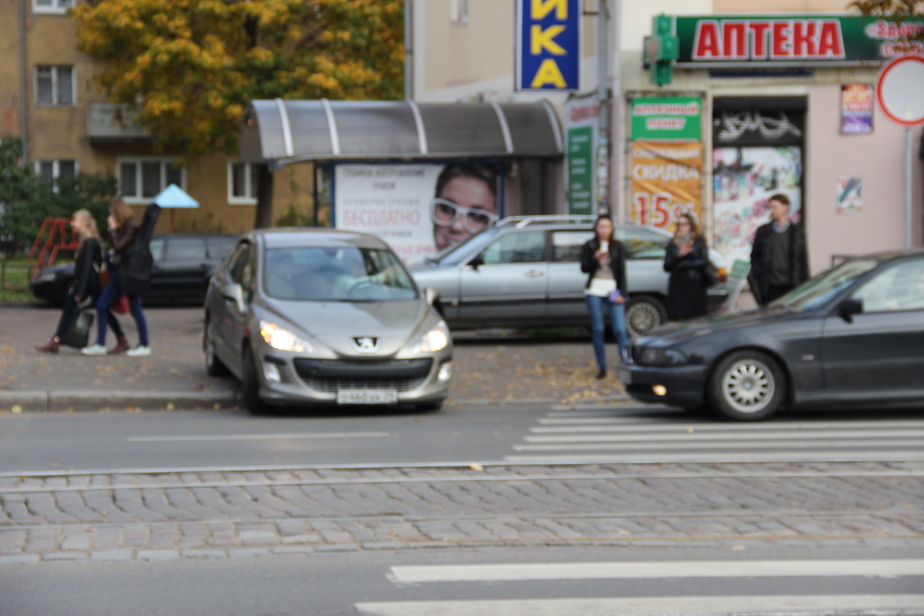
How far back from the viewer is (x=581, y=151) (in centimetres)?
2248

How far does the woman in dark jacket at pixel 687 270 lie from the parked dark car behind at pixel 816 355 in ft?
10.2

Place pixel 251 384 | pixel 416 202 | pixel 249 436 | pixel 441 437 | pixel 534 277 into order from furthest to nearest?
pixel 416 202 < pixel 534 277 < pixel 251 384 < pixel 249 436 < pixel 441 437

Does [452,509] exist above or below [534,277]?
below

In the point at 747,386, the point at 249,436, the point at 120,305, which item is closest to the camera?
the point at 249,436

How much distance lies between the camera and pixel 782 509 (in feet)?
24.2

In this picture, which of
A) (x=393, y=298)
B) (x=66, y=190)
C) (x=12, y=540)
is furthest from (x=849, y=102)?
(x=66, y=190)

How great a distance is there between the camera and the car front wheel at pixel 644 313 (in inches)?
723

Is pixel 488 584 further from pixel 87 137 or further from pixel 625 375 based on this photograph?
pixel 87 137

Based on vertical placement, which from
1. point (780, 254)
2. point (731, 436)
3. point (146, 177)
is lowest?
point (731, 436)

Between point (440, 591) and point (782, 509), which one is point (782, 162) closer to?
point (782, 509)

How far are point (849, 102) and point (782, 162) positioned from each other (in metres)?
1.30

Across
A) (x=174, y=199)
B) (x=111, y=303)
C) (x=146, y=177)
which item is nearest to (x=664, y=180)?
(x=111, y=303)

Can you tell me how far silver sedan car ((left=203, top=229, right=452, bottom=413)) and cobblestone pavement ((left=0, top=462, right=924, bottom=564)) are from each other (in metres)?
3.10

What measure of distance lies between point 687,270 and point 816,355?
3545 mm
